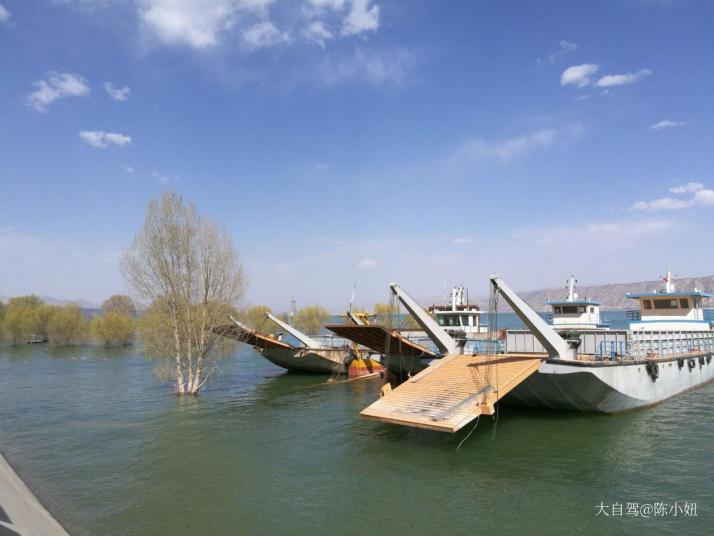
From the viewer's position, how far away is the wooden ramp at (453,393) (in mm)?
15797

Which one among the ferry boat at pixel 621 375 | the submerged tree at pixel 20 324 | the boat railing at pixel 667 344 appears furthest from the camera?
the submerged tree at pixel 20 324

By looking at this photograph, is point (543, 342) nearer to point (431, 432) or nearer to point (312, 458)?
point (431, 432)

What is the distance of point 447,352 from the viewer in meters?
24.8

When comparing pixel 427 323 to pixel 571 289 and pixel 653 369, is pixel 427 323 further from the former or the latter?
pixel 571 289

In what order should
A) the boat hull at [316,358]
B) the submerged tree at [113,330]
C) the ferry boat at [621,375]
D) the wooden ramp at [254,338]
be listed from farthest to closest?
the submerged tree at [113,330] → the boat hull at [316,358] → the wooden ramp at [254,338] → the ferry boat at [621,375]

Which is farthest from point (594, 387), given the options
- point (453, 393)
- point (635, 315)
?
point (635, 315)

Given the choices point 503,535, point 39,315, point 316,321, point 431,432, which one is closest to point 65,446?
point 431,432

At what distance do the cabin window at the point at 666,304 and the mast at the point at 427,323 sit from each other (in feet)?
66.0

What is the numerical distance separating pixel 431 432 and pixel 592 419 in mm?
7606

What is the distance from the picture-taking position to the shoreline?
886 cm

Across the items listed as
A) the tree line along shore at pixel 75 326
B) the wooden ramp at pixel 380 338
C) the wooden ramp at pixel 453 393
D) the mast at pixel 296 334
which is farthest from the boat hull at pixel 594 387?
the tree line along shore at pixel 75 326

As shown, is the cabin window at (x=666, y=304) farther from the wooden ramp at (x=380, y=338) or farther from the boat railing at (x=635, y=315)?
the wooden ramp at (x=380, y=338)

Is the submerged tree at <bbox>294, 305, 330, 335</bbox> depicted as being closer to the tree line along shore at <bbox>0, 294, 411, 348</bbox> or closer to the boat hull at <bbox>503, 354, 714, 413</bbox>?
the tree line along shore at <bbox>0, 294, 411, 348</bbox>

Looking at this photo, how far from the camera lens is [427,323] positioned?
79.1 feet
